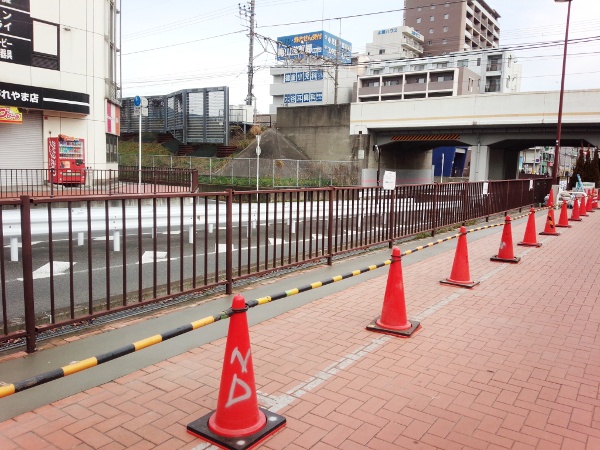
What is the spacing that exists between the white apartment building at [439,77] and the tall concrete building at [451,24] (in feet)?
26.8

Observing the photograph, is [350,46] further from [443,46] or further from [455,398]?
[455,398]

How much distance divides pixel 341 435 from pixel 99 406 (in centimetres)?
192

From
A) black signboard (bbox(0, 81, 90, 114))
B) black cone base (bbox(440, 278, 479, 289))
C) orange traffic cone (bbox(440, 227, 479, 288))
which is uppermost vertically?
black signboard (bbox(0, 81, 90, 114))

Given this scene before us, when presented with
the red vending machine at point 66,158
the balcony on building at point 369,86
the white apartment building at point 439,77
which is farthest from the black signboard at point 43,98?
the balcony on building at point 369,86

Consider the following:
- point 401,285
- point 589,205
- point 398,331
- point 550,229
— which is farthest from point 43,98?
point 589,205

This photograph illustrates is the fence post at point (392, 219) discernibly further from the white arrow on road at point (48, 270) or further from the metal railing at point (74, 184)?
the metal railing at point (74, 184)

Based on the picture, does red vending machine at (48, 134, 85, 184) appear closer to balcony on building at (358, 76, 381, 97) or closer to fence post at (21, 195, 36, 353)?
fence post at (21, 195, 36, 353)

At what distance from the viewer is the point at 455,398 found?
4.21 meters

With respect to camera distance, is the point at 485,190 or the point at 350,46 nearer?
the point at 485,190

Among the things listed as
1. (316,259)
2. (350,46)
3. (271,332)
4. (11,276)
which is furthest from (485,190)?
(350,46)

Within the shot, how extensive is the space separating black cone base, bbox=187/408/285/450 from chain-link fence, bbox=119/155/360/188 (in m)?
32.5

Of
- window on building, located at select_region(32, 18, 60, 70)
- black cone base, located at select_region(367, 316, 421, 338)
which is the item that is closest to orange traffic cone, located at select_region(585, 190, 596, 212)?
black cone base, located at select_region(367, 316, 421, 338)

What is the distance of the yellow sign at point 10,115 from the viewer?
21.2m

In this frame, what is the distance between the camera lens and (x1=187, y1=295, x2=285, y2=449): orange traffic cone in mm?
3475
